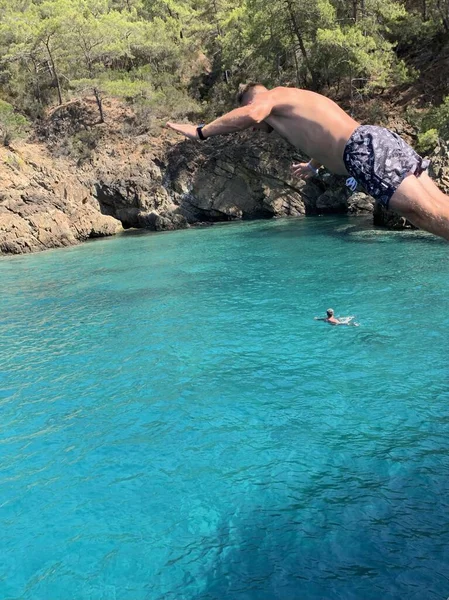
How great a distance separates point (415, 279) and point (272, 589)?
518 inches

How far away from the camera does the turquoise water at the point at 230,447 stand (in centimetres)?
532

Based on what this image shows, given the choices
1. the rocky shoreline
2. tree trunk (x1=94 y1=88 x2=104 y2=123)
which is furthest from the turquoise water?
tree trunk (x1=94 y1=88 x2=104 y2=123)

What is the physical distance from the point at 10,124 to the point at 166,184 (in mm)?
13200

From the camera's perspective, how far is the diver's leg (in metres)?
3.67

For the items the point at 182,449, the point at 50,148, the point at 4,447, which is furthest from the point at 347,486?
the point at 50,148

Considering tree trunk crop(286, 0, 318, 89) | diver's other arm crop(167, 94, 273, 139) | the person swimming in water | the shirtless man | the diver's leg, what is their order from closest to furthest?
the diver's leg
the shirtless man
diver's other arm crop(167, 94, 273, 139)
the person swimming in water
tree trunk crop(286, 0, 318, 89)

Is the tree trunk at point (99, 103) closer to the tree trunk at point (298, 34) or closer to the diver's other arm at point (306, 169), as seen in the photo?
the tree trunk at point (298, 34)

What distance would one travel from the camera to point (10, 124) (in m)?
40.0

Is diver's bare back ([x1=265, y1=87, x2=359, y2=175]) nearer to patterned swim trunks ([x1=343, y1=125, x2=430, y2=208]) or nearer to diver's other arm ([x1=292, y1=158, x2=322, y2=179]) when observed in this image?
patterned swim trunks ([x1=343, y1=125, x2=430, y2=208])

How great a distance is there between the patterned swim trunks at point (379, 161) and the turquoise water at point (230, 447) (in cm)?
374

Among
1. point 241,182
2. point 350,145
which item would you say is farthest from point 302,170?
point 241,182

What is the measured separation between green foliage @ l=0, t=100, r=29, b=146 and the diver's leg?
127 feet

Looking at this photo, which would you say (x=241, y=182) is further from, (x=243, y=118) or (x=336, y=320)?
(x=243, y=118)

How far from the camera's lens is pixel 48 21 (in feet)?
134
